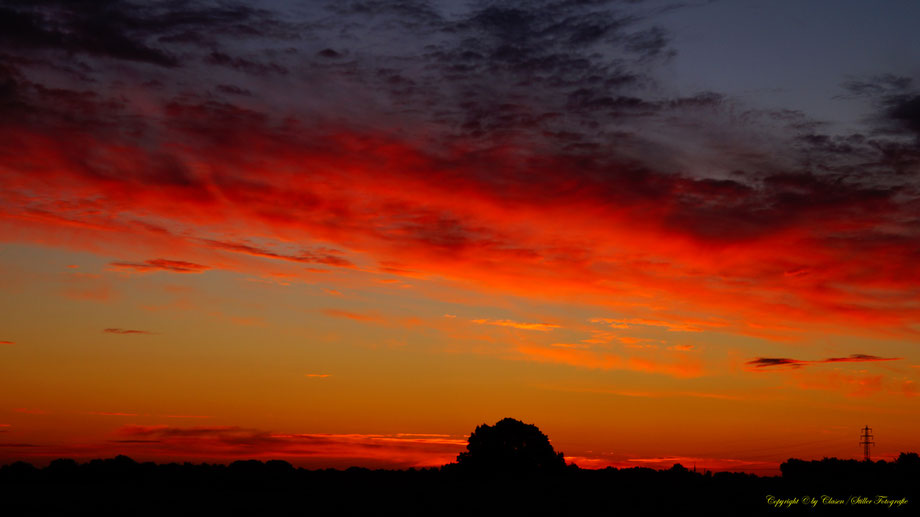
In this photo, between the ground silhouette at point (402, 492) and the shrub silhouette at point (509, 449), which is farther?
the shrub silhouette at point (509, 449)

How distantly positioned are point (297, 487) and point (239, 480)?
163 inches

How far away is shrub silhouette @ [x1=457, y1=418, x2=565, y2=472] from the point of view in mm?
98000

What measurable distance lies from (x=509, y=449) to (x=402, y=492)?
51.9 meters

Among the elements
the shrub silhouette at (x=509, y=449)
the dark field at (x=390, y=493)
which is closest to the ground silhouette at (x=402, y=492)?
the dark field at (x=390, y=493)

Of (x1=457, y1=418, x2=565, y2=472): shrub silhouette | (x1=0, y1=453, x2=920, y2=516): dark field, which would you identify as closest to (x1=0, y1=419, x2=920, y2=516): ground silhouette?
(x1=0, y1=453, x2=920, y2=516): dark field

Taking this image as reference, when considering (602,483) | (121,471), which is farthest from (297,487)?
(602,483)

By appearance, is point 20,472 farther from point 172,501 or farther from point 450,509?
point 450,509

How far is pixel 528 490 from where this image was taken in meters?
52.6

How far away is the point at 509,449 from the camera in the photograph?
3944 inches

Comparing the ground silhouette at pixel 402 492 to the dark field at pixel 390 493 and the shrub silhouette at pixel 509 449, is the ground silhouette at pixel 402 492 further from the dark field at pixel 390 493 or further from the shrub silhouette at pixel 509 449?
the shrub silhouette at pixel 509 449

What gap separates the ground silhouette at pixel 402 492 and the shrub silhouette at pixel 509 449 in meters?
34.7

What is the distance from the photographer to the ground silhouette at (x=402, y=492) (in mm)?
41656

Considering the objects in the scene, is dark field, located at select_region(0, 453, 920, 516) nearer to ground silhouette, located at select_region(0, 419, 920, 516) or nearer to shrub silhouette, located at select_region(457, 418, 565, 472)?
ground silhouette, located at select_region(0, 419, 920, 516)

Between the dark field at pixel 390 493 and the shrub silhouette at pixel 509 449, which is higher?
the shrub silhouette at pixel 509 449
